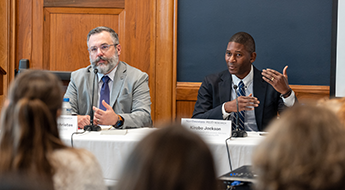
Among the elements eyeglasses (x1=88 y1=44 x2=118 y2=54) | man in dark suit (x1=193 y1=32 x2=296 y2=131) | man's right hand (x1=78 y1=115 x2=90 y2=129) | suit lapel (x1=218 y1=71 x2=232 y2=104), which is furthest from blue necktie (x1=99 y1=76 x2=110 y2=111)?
suit lapel (x1=218 y1=71 x2=232 y2=104)

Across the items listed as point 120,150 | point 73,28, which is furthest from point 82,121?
point 73,28

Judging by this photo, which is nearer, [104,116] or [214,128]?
[214,128]

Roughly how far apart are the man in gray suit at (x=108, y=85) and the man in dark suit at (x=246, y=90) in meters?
0.48

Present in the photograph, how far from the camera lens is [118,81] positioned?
266cm

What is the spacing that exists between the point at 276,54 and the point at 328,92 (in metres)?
0.64

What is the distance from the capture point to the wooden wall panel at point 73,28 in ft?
11.4

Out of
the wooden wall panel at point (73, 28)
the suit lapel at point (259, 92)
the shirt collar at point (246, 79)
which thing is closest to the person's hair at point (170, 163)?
the suit lapel at point (259, 92)

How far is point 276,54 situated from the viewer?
3354mm

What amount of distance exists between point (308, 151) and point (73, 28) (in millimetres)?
3284

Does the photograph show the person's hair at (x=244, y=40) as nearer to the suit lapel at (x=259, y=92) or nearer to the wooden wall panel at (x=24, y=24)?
the suit lapel at (x=259, y=92)

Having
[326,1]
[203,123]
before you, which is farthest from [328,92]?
[203,123]

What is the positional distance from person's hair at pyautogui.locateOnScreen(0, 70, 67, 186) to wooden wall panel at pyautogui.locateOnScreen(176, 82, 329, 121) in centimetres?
256

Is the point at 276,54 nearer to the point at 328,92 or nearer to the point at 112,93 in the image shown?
the point at 328,92

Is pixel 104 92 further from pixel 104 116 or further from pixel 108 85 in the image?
pixel 104 116
